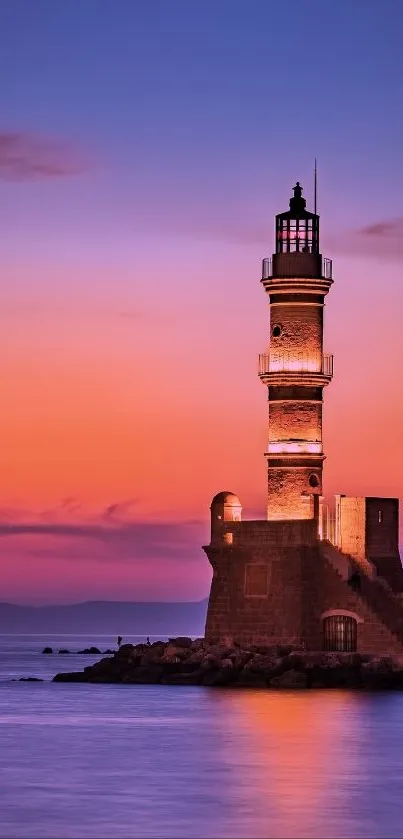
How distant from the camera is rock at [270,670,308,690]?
62.1m

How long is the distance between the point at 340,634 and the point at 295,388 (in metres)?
7.06

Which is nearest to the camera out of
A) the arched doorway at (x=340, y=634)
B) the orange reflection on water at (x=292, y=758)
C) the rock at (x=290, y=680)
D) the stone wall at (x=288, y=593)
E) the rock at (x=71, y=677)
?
the orange reflection on water at (x=292, y=758)

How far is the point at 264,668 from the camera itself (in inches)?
2463

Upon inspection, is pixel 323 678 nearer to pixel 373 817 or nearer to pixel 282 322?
pixel 282 322

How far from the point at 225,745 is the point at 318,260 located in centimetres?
1940

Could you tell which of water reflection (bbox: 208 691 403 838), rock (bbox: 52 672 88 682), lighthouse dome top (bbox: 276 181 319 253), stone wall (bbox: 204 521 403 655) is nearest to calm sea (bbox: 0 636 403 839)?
water reflection (bbox: 208 691 403 838)

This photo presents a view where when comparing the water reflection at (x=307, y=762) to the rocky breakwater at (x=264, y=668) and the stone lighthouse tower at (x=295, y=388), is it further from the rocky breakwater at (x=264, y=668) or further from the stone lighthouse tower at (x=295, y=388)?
the stone lighthouse tower at (x=295, y=388)

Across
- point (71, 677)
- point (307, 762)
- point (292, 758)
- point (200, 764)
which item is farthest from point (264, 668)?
point (200, 764)

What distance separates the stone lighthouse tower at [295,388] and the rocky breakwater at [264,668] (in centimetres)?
407

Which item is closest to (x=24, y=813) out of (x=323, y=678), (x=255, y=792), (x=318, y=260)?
(x=255, y=792)

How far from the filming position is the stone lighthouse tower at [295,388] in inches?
2525

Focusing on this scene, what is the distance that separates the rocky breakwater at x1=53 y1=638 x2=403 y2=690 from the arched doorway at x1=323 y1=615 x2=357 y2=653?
722 millimetres

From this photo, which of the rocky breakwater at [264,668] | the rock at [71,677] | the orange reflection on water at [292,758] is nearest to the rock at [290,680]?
the rocky breakwater at [264,668]

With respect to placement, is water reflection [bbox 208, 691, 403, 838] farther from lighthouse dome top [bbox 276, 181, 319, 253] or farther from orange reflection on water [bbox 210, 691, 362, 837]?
lighthouse dome top [bbox 276, 181, 319, 253]
